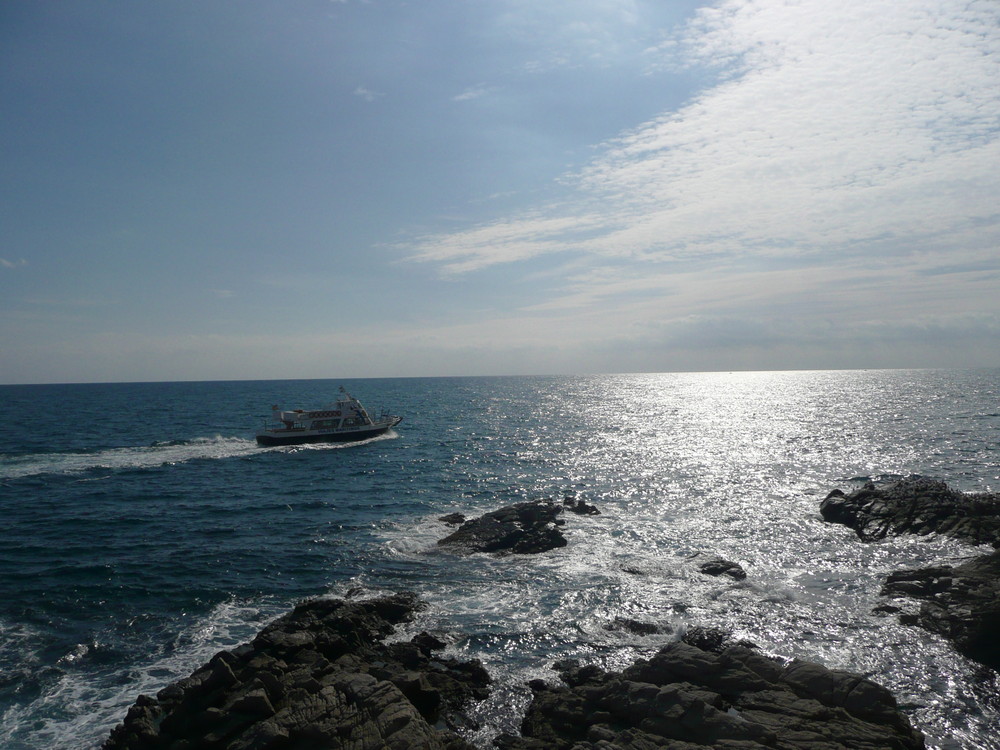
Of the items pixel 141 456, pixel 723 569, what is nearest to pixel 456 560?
pixel 723 569

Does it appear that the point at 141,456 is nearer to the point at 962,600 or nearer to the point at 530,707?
the point at 530,707

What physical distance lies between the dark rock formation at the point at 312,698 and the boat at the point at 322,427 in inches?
2242

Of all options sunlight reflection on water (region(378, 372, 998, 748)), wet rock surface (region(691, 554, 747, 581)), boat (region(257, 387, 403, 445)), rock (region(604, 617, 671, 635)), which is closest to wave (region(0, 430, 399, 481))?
boat (region(257, 387, 403, 445))

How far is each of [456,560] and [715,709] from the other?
19367 millimetres

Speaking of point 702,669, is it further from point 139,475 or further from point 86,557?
point 139,475

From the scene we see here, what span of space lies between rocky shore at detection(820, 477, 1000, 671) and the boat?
5983 cm

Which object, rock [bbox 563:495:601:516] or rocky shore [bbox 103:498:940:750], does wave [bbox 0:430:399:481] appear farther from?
rocky shore [bbox 103:498:940:750]

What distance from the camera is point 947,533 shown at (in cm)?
3456

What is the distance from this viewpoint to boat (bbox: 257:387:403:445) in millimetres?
76125

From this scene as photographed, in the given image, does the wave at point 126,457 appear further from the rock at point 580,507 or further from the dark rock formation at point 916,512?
the dark rock formation at point 916,512

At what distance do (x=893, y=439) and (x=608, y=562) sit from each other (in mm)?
63589

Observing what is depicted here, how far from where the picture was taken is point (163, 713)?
1777 cm

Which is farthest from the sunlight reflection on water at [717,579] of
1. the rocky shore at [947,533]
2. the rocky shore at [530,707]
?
the rocky shore at [530,707]

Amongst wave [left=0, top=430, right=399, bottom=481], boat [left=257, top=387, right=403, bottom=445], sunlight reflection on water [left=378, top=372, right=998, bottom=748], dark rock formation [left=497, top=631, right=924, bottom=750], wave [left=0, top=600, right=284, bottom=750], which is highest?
boat [left=257, top=387, right=403, bottom=445]
